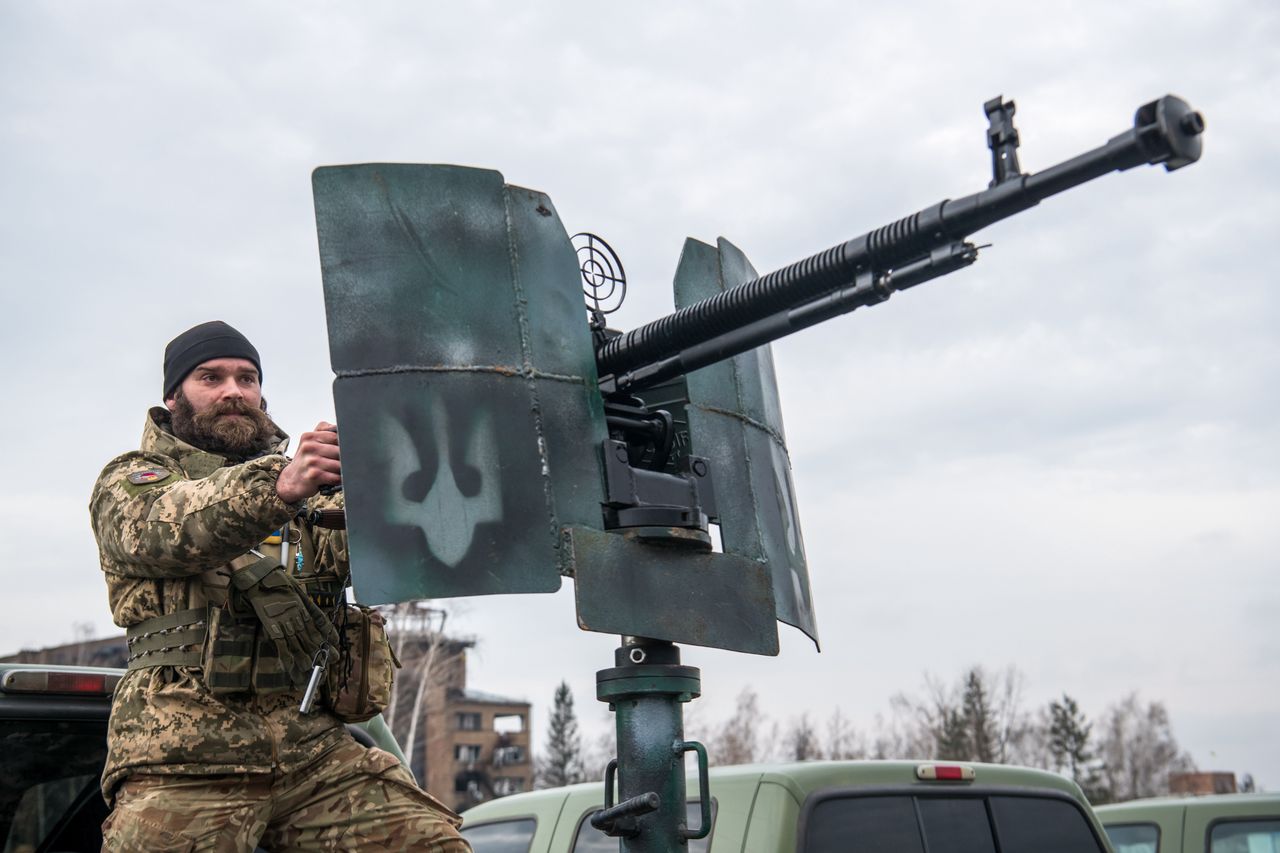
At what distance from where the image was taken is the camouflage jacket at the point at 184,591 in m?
3.30

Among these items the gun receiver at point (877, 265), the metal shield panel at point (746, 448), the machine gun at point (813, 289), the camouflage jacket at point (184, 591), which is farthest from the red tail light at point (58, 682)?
the metal shield panel at point (746, 448)

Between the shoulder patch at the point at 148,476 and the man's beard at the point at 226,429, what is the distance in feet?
0.83

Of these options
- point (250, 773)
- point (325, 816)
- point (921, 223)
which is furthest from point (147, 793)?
point (921, 223)

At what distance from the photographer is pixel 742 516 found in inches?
166

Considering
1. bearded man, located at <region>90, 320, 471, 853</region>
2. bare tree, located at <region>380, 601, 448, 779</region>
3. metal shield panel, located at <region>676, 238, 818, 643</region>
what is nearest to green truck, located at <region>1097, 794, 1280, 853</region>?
metal shield panel, located at <region>676, 238, 818, 643</region>

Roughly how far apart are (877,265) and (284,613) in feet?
5.91

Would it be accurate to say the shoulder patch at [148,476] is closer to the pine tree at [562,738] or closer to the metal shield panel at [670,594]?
the metal shield panel at [670,594]

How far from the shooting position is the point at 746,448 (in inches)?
175

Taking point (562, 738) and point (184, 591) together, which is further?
point (562, 738)

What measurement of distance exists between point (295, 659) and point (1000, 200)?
83.9 inches

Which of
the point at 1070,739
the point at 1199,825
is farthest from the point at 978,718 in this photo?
the point at 1199,825

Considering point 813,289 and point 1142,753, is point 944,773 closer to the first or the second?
point 813,289

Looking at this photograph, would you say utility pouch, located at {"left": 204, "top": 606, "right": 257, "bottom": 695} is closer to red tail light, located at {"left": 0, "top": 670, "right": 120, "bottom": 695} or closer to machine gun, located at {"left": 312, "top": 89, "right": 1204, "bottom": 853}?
machine gun, located at {"left": 312, "top": 89, "right": 1204, "bottom": 853}

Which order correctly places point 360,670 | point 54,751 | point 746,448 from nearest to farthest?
point 360,670 → point 54,751 → point 746,448
